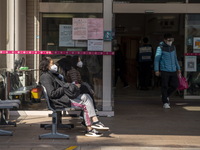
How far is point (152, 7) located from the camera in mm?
11406

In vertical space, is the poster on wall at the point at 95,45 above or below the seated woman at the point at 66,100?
above

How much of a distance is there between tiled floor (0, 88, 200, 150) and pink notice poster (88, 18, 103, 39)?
179 cm

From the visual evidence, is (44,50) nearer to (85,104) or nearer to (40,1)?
(40,1)

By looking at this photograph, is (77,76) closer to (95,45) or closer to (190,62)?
(95,45)

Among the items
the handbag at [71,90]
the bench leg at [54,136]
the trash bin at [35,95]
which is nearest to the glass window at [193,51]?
the trash bin at [35,95]

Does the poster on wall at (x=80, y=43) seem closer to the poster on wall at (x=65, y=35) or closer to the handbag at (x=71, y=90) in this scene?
the poster on wall at (x=65, y=35)

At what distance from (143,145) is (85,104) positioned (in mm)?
1211

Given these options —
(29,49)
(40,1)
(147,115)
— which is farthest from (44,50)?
(147,115)

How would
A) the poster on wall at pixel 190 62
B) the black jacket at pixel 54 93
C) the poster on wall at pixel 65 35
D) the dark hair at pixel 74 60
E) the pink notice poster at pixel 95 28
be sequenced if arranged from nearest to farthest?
the black jacket at pixel 54 93 < the dark hair at pixel 74 60 < the pink notice poster at pixel 95 28 < the poster on wall at pixel 65 35 < the poster on wall at pixel 190 62

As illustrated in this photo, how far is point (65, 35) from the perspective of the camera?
9.34 m

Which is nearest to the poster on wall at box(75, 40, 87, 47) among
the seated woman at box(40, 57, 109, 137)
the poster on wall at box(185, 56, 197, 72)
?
the seated woman at box(40, 57, 109, 137)

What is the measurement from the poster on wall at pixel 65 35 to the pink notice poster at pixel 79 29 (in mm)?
95

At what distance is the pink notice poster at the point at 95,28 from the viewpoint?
9234 millimetres

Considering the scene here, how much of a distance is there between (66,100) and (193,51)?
5947 mm
